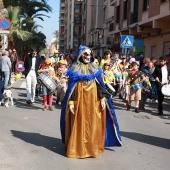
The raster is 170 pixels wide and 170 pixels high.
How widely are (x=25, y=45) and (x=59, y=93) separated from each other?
22.8 meters

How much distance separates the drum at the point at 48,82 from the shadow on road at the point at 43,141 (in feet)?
9.69

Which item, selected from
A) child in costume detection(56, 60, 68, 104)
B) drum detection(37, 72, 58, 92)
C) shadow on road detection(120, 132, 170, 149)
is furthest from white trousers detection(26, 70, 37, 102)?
shadow on road detection(120, 132, 170, 149)

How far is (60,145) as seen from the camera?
21.4 feet

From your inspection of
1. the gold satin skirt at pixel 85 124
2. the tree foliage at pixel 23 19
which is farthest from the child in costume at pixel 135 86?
the tree foliage at pixel 23 19

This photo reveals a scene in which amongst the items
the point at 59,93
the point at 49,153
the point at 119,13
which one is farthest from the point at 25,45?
the point at 49,153

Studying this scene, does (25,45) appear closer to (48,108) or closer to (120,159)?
(48,108)

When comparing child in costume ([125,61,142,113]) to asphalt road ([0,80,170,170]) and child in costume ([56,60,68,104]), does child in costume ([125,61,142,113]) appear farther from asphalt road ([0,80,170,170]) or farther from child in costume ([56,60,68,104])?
child in costume ([56,60,68,104])

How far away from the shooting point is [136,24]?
25406 mm

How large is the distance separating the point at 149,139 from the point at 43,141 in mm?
2246

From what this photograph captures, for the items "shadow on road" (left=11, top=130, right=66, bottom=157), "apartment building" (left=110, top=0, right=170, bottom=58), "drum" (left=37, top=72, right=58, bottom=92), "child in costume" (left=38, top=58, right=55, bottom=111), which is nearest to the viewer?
"shadow on road" (left=11, top=130, right=66, bottom=157)

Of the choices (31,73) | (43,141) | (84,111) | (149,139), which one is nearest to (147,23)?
(31,73)

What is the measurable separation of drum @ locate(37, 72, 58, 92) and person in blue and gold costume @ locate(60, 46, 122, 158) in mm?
4562

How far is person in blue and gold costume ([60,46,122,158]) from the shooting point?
5.58m

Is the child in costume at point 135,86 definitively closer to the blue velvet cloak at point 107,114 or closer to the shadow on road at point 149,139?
the shadow on road at point 149,139
